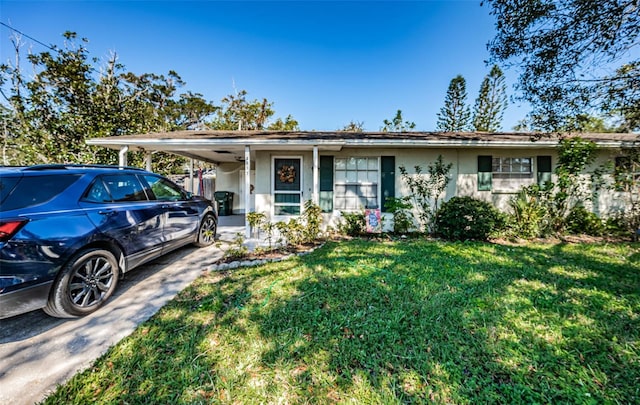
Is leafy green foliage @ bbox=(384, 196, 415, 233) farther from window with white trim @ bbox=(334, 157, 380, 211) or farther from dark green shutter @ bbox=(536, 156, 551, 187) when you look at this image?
dark green shutter @ bbox=(536, 156, 551, 187)

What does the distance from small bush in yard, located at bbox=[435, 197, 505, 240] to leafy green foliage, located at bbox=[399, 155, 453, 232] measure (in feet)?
2.01

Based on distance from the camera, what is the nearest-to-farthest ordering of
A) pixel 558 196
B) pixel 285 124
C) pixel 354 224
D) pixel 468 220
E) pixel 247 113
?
1. pixel 468 220
2. pixel 558 196
3. pixel 354 224
4. pixel 247 113
5. pixel 285 124

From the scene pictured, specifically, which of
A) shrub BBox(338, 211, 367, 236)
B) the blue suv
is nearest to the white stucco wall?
shrub BBox(338, 211, 367, 236)

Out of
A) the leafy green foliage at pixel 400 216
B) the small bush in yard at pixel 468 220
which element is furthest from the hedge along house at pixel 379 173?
the small bush in yard at pixel 468 220

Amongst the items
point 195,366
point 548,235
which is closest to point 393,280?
point 195,366

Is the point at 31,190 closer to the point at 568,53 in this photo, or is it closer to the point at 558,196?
the point at 568,53

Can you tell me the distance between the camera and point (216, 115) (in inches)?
744

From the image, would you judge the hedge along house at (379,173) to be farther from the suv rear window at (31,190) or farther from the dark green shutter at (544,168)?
the suv rear window at (31,190)

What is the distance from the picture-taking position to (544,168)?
22.9 feet

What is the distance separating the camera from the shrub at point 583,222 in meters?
6.48

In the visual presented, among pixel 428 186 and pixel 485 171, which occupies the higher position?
pixel 485 171

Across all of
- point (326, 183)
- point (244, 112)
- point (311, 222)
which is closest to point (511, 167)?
point (326, 183)

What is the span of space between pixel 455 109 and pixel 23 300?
23026mm

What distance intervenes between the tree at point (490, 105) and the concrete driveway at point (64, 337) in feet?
74.2
